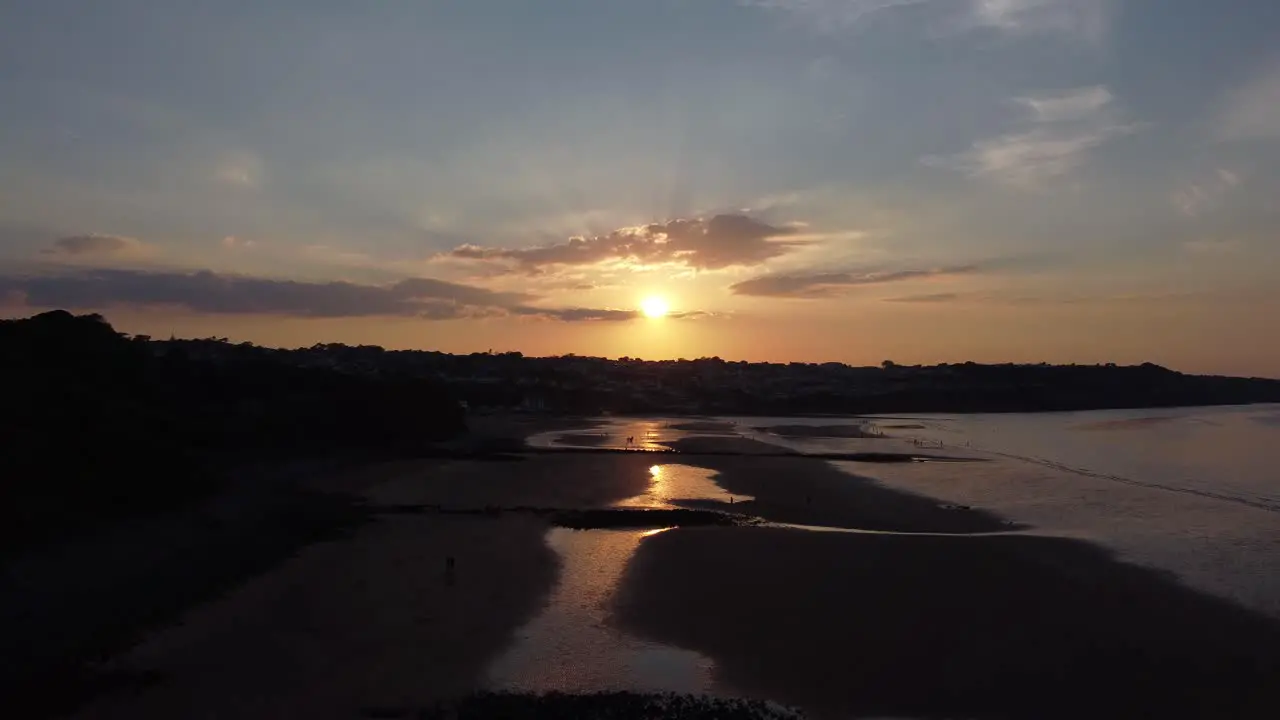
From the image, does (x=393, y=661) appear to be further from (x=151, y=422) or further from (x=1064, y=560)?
(x=151, y=422)

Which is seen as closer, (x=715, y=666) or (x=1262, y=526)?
(x=715, y=666)

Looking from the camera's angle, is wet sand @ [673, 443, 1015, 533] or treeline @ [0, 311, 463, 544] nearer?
treeline @ [0, 311, 463, 544]

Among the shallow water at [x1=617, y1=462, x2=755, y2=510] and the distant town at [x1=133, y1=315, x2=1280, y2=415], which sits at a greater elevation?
the distant town at [x1=133, y1=315, x2=1280, y2=415]

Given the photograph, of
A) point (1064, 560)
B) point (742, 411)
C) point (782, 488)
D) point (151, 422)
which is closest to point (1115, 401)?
point (742, 411)

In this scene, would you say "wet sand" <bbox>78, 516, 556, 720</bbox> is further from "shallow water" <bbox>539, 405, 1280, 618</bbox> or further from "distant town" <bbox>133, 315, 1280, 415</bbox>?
"distant town" <bbox>133, 315, 1280, 415</bbox>

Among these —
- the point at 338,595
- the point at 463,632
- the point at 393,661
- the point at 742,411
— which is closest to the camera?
the point at 393,661

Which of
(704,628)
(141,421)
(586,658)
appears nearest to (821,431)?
(141,421)

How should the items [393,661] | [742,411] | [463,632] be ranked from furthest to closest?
[742,411] < [463,632] < [393,661]

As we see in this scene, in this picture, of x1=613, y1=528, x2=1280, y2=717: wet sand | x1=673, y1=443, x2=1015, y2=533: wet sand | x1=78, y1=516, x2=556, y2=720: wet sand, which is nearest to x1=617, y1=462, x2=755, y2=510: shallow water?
x1=673, y1=443, x2=1015, y2=533: wet sand
